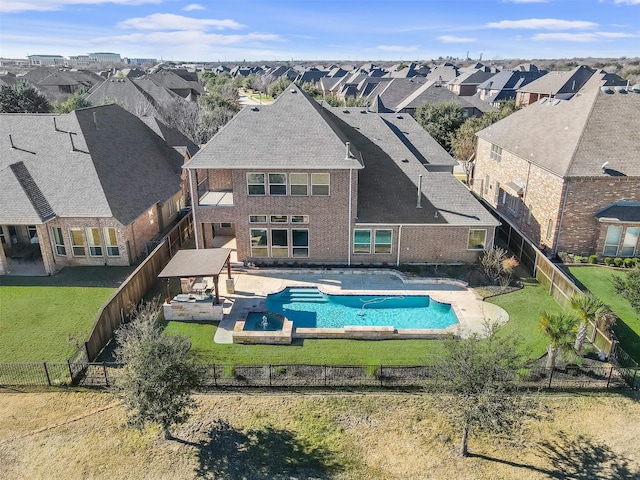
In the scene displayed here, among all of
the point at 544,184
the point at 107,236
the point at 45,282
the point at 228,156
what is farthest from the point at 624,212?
the point at 45,282

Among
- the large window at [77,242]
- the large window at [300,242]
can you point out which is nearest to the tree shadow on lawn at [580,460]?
the large window at [300,242]

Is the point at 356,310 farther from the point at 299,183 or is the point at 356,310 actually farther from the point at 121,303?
the point at 121,303

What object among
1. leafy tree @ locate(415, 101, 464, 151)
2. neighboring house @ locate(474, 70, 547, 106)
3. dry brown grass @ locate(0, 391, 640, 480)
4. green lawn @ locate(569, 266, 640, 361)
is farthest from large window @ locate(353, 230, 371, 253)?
neighboring house @ locate(474, 70, 547, 106)

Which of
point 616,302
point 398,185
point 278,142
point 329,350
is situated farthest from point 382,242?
point 616,302

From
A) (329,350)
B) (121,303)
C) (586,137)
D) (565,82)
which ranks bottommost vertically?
(329,350)

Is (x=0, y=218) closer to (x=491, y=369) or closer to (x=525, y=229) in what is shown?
(x=491, y=369)

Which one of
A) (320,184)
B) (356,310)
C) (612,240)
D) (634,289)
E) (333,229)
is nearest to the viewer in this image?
(634,289)

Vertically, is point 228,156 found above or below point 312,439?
above

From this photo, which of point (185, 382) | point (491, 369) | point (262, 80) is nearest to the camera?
point (491, 369)
